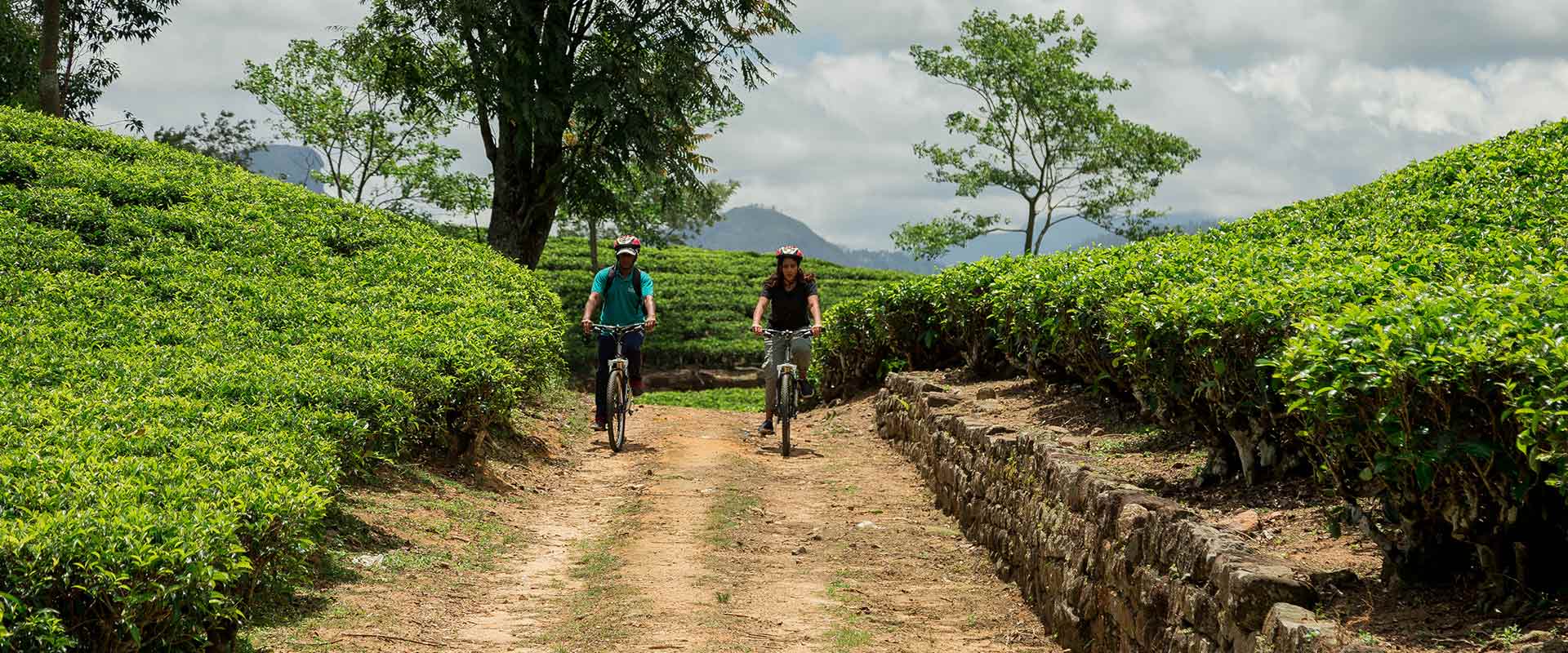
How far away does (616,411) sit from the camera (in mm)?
11680

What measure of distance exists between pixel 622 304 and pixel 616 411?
38.5 inches

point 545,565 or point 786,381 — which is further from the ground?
point 786,381

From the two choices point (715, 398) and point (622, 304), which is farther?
point (715, 398)

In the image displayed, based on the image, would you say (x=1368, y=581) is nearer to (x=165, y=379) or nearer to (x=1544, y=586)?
(x=1544, y=586)

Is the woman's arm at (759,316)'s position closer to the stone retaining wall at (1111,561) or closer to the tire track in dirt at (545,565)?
the tire track in dirt at (545,565)

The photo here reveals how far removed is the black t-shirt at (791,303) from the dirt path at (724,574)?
1.28m

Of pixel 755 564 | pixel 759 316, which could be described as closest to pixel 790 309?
pixel 759 316

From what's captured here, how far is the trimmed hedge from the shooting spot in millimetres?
3877

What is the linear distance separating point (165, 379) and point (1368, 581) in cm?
628

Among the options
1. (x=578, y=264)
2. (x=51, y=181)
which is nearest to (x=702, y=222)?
(x=578, y=264)

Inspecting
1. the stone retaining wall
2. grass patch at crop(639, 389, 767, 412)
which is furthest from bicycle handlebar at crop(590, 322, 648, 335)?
grass patch at crop(639, 389, 767, 412)

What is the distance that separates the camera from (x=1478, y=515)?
3.96 m

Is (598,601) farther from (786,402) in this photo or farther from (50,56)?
(50,56)

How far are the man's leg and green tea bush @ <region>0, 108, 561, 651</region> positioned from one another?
18.4 inches
